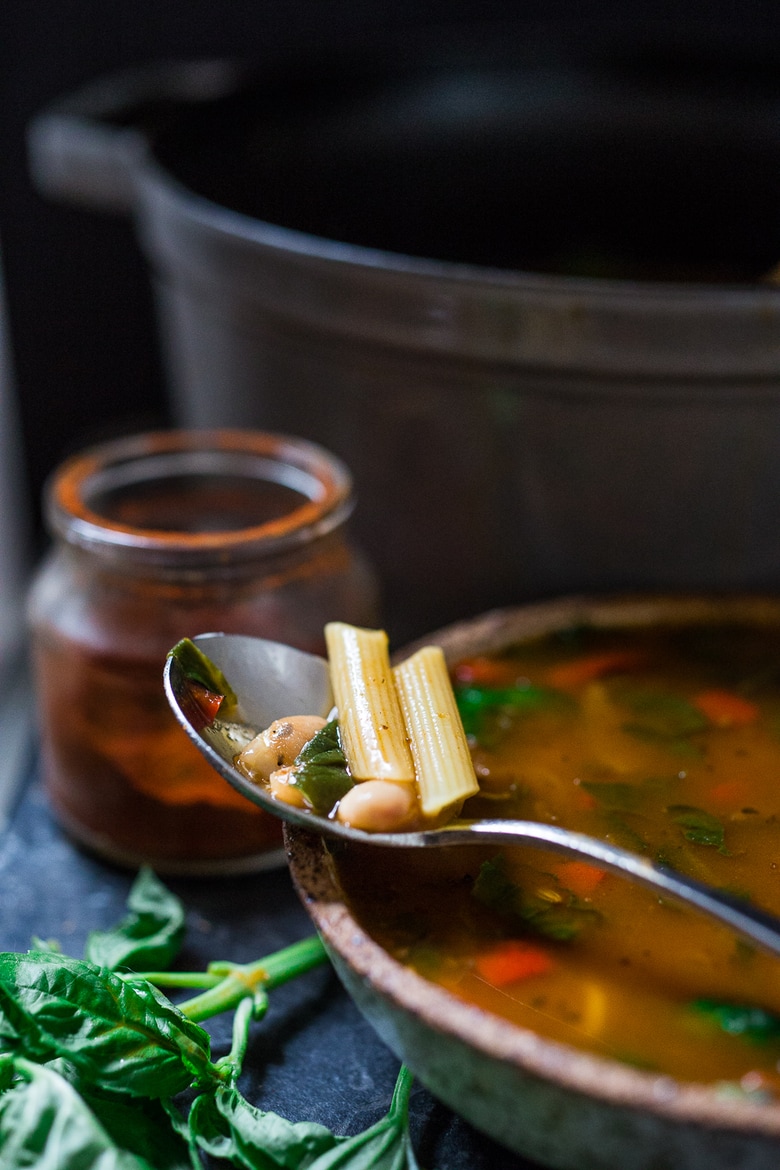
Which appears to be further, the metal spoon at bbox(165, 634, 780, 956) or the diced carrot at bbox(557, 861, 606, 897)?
the diced carrot at bbox(557, 861, 606, 897)

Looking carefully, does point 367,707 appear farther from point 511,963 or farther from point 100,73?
point 100,73

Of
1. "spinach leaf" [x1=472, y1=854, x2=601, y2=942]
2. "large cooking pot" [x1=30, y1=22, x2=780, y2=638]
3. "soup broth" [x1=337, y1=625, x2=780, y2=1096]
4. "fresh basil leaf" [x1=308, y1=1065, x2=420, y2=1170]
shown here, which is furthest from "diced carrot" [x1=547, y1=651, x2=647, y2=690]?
"fresh basil leaf" [x1=308, y1=1065, x2=420, y2=1170]

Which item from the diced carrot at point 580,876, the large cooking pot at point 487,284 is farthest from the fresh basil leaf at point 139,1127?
the large cooking pot at point 487,284

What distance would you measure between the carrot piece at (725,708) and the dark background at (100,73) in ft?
3.45

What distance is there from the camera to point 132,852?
0.99 metres

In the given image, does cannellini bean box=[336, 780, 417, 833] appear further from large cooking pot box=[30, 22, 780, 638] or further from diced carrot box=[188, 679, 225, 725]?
large cooking pot box=[30, 22, 780, 638]

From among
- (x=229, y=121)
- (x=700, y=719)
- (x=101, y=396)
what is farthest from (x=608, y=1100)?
(x=101, y=396)

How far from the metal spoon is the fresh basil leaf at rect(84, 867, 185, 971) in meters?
0.18

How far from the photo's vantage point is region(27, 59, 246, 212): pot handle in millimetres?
1270

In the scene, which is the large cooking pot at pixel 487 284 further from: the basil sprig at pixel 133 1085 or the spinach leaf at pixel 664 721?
the basil sprig at pixel 133 1085

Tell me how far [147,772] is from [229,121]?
2.75 feet

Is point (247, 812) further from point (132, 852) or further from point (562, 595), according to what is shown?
point (562, 595)

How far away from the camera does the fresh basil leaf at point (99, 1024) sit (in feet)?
2.20

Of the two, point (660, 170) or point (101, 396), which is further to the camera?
point (101, 396)
